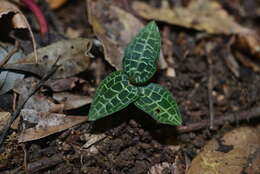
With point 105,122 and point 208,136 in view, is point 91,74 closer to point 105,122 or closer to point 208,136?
point 105,122

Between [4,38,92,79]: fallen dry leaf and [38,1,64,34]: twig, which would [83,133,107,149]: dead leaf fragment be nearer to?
[4,38,92,79]: fallen dry leaf

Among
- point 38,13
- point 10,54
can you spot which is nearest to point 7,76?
point 10,54

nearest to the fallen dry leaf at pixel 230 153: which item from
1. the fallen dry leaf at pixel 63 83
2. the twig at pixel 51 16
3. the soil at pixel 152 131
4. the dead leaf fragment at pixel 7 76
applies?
the soil at pixel 152 131

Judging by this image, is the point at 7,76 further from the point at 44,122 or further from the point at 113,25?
the point at 113,25

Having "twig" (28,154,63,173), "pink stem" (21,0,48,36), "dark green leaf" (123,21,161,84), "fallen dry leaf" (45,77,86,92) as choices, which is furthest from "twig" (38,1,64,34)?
"twig" (28,154,63,173)

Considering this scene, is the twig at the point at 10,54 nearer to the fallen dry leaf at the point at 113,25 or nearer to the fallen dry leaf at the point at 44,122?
the fallen dry leaf at the point at 44,122

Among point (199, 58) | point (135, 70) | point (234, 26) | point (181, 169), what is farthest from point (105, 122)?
point (234, 26)

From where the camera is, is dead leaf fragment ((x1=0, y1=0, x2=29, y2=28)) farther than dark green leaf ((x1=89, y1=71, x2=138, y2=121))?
Yes
